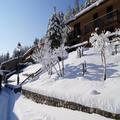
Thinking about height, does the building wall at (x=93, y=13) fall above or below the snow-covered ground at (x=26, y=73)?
above

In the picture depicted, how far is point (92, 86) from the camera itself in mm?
17016

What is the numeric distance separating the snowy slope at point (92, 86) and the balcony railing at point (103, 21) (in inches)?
198

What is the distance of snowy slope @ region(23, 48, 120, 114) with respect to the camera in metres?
13.1

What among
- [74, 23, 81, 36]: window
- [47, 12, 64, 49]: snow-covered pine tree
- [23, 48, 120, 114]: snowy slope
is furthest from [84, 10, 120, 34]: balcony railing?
[47, 12, 64, 49]: snow-covered pine tree

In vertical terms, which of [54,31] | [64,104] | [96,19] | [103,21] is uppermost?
[54,31]

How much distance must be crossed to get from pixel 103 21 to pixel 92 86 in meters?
15.4

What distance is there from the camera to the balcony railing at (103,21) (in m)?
28.8

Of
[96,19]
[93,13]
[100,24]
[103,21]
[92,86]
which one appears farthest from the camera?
[93,13]

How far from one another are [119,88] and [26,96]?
14680mm

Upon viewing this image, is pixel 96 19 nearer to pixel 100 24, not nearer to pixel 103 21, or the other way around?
pixel 100 24

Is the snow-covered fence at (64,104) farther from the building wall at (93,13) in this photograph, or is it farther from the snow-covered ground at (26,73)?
the snow-covered ground at (26,73)

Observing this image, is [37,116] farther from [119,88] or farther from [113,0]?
[113,0]

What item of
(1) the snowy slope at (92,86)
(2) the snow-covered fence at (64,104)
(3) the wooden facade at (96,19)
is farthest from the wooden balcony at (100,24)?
(2) the snow-covered fence at (64,104)

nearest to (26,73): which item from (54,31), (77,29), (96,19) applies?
(54,31)
